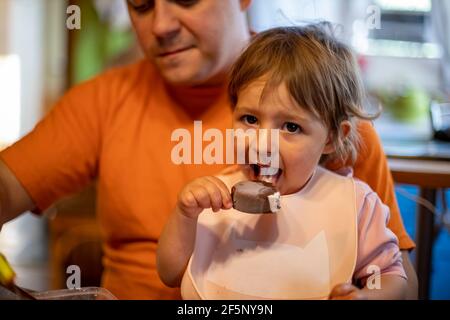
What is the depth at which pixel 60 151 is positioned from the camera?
3.66ft

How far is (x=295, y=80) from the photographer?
0.81 metres

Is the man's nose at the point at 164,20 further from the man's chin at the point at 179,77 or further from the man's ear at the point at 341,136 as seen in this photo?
the man's ear at the point at 341,136

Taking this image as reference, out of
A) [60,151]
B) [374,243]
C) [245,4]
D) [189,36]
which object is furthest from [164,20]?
[374,243]

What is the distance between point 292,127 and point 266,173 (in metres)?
0.07

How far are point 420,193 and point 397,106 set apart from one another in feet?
2.21

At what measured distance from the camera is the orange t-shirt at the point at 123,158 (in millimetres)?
1062

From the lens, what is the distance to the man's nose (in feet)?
3.25

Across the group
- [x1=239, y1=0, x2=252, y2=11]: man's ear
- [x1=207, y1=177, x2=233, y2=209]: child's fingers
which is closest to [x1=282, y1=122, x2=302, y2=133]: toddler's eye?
[x1=207, y1=177, x2=233, y2=209]: child's fingers

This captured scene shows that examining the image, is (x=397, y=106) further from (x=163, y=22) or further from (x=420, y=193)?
(x=163, y=22)

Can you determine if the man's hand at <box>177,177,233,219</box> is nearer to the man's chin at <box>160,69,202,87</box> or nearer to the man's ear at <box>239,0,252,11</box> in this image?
the man's chin at <box>160,69,202,87</box>

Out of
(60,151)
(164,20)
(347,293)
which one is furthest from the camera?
(60,151)

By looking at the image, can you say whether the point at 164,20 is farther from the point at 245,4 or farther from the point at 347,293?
the point at 347,293

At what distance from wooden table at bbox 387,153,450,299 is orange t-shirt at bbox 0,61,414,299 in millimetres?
199
